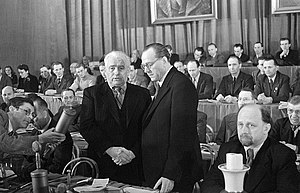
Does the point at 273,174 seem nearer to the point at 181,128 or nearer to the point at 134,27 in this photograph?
the point at 181,128

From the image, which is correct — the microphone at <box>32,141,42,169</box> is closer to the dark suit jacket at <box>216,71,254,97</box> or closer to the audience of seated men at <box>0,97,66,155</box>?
the audience of seated men at <box>0,97,66,155</box>

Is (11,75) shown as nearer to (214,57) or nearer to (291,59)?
(214,57)

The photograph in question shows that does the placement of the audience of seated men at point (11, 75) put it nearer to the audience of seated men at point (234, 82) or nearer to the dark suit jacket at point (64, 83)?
the dark suit jacket at point (64, 83)

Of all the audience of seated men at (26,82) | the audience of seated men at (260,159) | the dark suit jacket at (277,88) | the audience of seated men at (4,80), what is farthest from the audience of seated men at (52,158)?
the audience of seated men at (26,82)

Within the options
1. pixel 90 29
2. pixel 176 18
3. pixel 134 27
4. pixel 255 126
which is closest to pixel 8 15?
pixel 90 29

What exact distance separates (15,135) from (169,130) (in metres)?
1.14

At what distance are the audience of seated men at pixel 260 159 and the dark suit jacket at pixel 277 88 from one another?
4.73 m

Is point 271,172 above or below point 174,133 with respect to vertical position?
below

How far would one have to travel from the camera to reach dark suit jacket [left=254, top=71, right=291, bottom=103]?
7.65m

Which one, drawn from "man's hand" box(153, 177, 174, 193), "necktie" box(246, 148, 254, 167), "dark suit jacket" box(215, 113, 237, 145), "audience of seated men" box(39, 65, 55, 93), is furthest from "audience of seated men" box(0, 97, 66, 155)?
"audience of seated men" box(39, 65, 55, 93)

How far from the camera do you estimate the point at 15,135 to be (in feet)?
11.6

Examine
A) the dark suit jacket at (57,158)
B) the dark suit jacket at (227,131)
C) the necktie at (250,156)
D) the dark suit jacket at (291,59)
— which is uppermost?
the dark suit jacket at (291,59)

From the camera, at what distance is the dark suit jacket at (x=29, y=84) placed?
1164 cm

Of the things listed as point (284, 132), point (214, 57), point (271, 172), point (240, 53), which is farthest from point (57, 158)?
point (214, 57)
